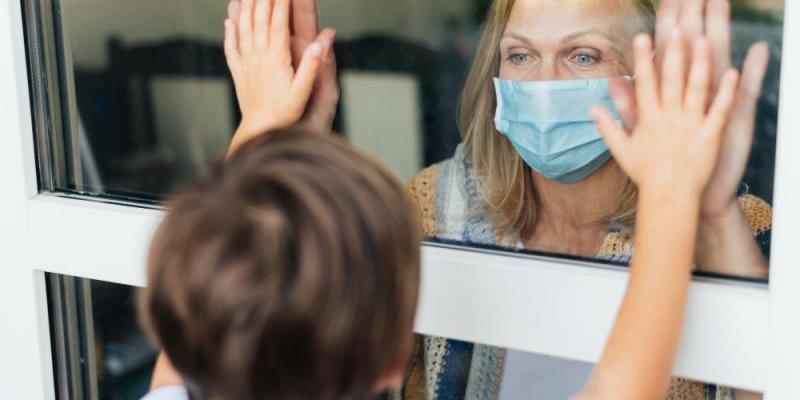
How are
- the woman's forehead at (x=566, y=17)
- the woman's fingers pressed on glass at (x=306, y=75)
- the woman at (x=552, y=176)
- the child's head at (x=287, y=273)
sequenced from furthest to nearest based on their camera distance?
the woman's forehead at (x=566, y=17)
the woman's fingers pressed on glass at (x=306, y=75)
the woman at (x=552, y=176)
the child's head at (x=287, y=273)

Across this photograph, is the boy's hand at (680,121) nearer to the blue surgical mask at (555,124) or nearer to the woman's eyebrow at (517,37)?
the blue surgical mask at (555,124)

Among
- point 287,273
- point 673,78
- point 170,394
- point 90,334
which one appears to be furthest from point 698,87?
point 90,334

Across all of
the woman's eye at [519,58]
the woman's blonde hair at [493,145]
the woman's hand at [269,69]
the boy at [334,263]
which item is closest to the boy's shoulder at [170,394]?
the boy at [334,263]

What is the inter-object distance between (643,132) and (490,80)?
0.43 meters

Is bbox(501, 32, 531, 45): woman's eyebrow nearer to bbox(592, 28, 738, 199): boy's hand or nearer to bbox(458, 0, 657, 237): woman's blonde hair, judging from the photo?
bbox(458, 0, 657, 237): woman's blonde hair

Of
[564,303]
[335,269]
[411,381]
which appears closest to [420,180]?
[411,381]

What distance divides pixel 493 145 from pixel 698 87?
463mm

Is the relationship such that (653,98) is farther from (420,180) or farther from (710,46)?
(420,180)

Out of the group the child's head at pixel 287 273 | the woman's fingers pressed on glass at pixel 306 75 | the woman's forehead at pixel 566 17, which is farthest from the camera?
the woman's forehead at pixel 566 17

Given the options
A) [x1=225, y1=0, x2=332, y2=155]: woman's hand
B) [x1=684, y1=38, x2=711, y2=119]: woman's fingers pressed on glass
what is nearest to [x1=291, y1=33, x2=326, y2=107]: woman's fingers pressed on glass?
[x1=225, y1=0, x2=332, y2=155]: woman's hand

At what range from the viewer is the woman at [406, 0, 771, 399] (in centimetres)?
86

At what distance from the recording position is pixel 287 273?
28.7 inches

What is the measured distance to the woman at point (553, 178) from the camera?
2.82 feet

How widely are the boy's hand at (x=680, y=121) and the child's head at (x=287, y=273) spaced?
0.71ft
